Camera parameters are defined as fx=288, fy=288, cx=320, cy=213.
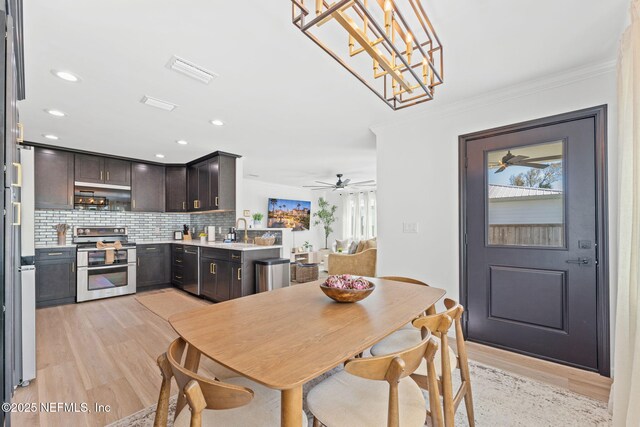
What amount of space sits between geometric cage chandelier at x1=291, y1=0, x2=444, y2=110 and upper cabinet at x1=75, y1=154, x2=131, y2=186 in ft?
15.6

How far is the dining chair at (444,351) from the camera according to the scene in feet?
4.33

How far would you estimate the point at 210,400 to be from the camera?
0.85m

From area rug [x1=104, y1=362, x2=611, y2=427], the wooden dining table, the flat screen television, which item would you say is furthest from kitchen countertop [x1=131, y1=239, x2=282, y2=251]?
the flat screen television

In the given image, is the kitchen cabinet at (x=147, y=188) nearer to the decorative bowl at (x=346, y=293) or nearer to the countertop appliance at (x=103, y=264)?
the countertop appliance at (x=103, y=264)

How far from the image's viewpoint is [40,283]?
4.15m

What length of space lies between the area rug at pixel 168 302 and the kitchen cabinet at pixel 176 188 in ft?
5.39

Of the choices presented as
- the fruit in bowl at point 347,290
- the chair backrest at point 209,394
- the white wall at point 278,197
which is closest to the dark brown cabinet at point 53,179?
the white wall at point 278,197

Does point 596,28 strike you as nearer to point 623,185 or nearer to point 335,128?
point 623,185

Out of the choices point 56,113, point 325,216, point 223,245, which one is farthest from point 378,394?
point 325,216

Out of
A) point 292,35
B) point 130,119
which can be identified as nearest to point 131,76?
point 130,119

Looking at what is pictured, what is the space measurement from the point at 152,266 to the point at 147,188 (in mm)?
1484

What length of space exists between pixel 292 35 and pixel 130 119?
247cm

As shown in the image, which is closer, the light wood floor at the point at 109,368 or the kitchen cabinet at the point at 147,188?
the light wood floor at the point at 109,368

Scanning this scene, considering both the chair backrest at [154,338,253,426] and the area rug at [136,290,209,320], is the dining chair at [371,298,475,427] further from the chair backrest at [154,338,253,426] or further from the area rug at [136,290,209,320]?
the area rug at [136,290,209,320]
